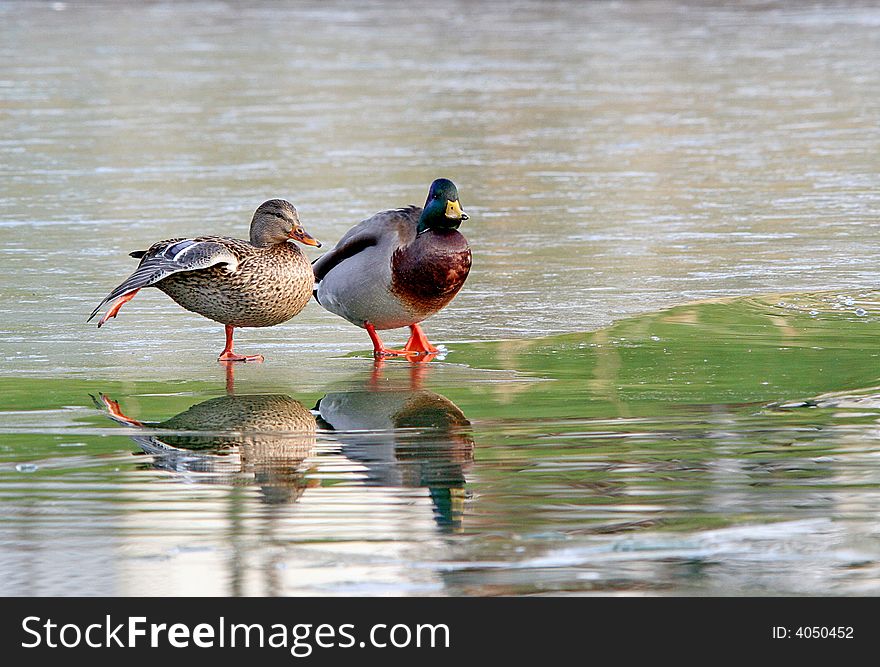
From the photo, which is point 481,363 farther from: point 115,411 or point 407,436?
point 115,411

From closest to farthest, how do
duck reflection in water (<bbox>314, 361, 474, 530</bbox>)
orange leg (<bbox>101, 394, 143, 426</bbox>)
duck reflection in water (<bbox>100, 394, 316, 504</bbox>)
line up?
duck reflection in water (<bbox>314, 361, 474, 530</bbox>) → duck reflection in water (<bbox>100, 394, 316, 504</bbox>) → orange leg (<bbox>101, 394, 143, 426</bbox>)

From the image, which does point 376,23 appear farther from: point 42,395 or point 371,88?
point 42,395

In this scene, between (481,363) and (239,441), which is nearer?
(239,441)

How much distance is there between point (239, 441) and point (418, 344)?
73.9 inches

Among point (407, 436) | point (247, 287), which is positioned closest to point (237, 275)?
point (247, 287)

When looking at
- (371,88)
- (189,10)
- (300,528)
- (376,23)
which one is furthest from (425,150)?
(189,10)

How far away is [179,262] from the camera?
23.6 ft

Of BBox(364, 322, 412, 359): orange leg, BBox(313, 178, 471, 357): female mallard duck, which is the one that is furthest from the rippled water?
BBox(313, 178, 471, 357): female mallard duck

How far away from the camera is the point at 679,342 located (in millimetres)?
7680

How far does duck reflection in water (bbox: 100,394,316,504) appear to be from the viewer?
545cm

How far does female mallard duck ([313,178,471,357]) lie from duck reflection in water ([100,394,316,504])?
913 mm

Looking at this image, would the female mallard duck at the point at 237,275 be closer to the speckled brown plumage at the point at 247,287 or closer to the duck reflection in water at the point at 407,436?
the speckled brown plumage at the point at 247,287

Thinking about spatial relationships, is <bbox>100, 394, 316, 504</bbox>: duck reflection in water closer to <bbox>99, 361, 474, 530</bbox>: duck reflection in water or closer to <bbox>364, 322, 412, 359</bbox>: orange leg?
<bbox>99, 361, 474, 530</bbox>: duck reflection in water

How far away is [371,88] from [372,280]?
38.6 feet
